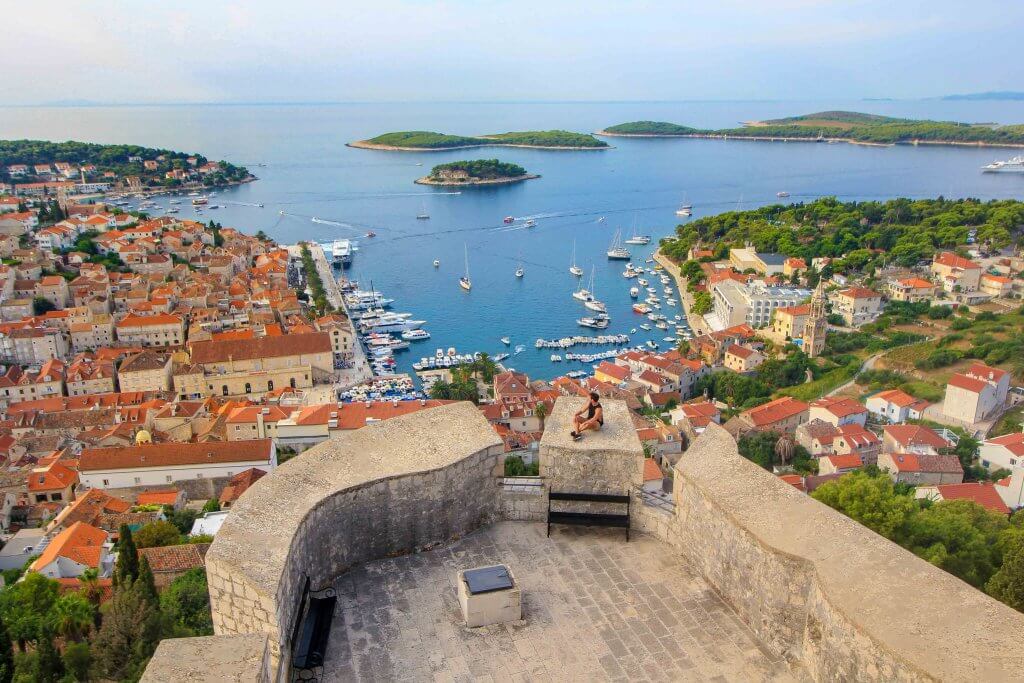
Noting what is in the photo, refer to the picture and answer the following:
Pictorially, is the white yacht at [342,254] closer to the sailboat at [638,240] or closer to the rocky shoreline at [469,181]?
the sailboat at [638,240]

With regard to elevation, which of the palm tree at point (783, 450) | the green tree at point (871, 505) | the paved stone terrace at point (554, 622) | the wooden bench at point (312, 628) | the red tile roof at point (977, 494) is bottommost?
the palm tree at point (783, 450)

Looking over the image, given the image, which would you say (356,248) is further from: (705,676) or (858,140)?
(858,140)

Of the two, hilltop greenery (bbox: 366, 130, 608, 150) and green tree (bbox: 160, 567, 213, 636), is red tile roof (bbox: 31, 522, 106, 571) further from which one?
hilltop greenery (bbox: 366, 130, 608, 150)

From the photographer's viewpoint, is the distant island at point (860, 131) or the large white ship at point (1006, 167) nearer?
the large white ship at point (1006, 167)

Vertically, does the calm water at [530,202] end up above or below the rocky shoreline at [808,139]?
below

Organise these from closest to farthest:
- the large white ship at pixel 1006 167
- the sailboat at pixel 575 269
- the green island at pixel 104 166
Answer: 1. the sailboat at pixel 575 269
2. the green island at pixel 104 166
3. the large white ship at pixel 1006 167

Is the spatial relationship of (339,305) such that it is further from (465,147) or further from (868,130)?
(868,130)

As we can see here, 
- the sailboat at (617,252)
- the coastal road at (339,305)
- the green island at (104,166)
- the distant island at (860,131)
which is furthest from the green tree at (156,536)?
the distant island at (860,131)
